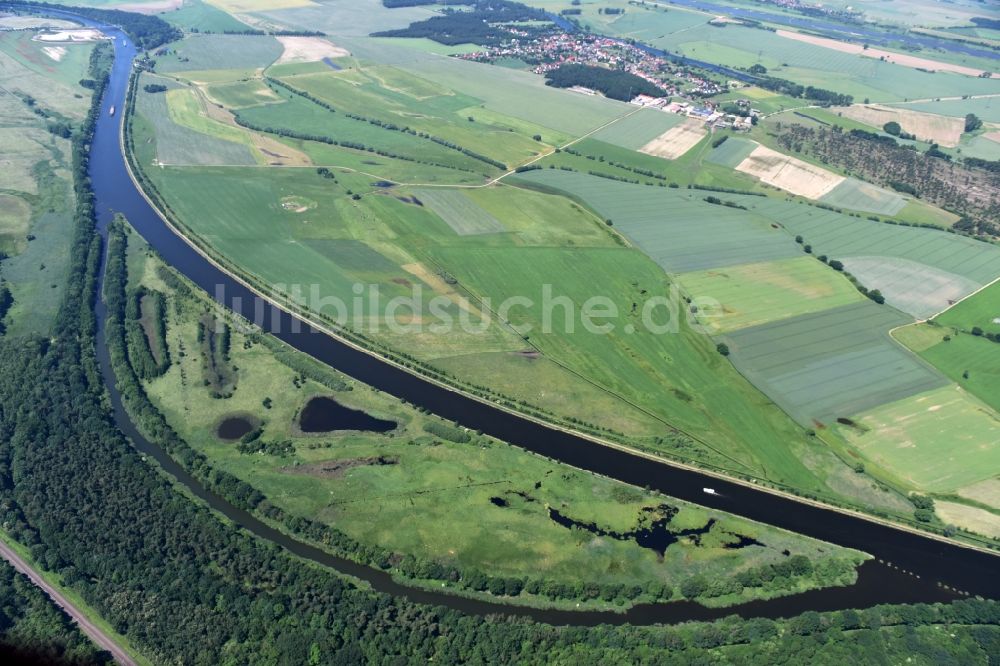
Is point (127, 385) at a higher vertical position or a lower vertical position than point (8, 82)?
lower

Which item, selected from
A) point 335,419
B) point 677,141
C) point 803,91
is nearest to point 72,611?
point 335,419

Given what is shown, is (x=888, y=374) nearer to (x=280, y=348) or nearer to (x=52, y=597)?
(x=280, y=348)

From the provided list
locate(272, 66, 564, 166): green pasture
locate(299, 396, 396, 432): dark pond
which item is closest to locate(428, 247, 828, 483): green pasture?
locate(299, 396, 396, 432): dark pond

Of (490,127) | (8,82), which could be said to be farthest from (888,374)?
(8,82)

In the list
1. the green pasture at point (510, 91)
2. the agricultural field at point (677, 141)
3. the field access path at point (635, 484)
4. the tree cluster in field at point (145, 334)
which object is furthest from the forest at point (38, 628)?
the agricultural field at point (677, 141)

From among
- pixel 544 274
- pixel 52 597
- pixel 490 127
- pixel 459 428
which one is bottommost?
pixel 52 597

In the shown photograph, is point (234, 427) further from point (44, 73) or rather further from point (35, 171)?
point (44, 73)

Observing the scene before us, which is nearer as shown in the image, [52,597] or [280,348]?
[52,597]
